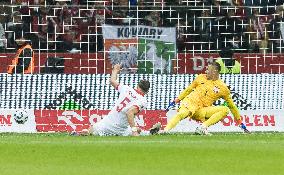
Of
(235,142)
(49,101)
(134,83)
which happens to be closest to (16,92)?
(49,101)

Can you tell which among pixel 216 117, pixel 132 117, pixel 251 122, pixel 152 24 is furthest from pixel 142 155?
pixel 152 24

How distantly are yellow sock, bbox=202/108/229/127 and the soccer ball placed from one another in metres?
4.26

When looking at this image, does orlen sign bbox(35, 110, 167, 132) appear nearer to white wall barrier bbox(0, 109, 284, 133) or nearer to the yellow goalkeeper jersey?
white wall barrier bbox(0, 109, 284, 133)

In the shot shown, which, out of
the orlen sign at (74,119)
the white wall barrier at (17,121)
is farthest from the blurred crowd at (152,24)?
the white wall barrier at (17,121)

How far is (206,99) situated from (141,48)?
2.82m

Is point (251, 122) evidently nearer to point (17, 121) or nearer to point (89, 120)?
point (89, 120)

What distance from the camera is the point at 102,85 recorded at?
2958 cm

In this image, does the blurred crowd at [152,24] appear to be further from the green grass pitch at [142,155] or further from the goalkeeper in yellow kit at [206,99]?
the green grass pitch at [142,155]

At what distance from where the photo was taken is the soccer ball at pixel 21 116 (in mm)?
27953

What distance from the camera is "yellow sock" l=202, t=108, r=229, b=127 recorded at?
2676 cm

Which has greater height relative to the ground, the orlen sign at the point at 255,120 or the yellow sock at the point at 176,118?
the yellow sock at the point at 176,118

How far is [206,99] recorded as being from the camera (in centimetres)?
2772

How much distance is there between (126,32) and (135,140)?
7075 millimetres

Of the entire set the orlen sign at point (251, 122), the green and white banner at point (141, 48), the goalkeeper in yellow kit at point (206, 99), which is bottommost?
the orlen sign at point (251, 122)
